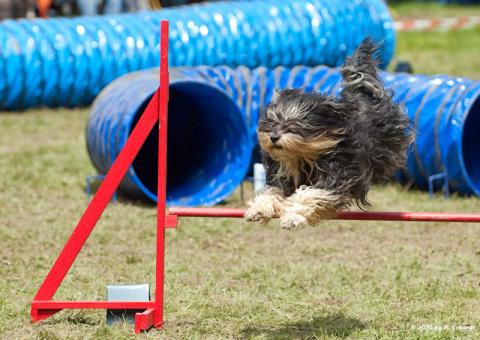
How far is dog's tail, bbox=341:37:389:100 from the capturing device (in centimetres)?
571

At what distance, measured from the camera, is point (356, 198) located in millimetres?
5277

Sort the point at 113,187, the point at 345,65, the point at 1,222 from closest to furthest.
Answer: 1. the point at 113,187
2. the point at 345,65
3. the point at 1,222

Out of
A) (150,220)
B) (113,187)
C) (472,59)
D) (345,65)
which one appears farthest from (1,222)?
(472,59)

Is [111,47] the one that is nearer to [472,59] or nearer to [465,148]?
[465,148]

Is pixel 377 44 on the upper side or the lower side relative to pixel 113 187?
upper

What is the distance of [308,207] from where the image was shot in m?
4.93

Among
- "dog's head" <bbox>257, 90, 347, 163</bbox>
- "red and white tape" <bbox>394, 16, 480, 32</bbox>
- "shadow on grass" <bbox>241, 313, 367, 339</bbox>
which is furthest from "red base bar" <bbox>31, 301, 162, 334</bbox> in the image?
"red and white tape" <bbox>394, 16, 480, 32</bbox>

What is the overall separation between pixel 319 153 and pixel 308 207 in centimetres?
31

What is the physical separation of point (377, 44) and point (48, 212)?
3910 mm

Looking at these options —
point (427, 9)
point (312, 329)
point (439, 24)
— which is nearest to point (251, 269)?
point (312, 329)

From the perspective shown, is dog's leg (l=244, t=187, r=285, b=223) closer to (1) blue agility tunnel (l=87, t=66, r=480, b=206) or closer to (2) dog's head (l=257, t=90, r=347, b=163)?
(2) dog's head (l=257, t=90, r=347, b=163)

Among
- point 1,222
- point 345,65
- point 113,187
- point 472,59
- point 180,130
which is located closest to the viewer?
point 113,187

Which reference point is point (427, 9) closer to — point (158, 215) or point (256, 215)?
point (158, 215)

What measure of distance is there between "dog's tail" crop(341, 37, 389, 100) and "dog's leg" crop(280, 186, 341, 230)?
2.72 ft
